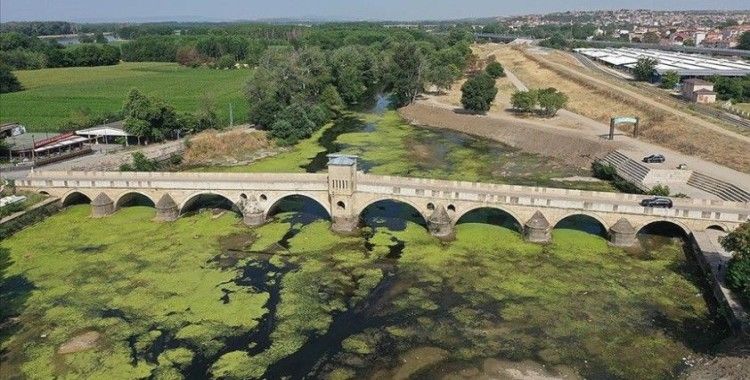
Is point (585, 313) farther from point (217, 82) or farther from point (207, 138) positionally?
point (217, 82)

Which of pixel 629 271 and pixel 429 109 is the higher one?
pixel 429 109

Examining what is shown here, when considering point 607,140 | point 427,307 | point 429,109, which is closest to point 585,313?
point 427,307

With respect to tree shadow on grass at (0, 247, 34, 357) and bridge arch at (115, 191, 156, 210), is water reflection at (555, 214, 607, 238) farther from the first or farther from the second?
tree shadow on grass at (0, 247, 34, 357)

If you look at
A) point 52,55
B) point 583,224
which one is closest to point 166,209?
point 583,224

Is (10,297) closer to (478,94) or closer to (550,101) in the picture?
(478,94)

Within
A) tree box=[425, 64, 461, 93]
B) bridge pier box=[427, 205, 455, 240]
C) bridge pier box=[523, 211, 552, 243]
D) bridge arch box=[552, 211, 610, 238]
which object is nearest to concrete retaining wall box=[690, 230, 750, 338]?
bridge arch box=[552, 211, 610, 238]

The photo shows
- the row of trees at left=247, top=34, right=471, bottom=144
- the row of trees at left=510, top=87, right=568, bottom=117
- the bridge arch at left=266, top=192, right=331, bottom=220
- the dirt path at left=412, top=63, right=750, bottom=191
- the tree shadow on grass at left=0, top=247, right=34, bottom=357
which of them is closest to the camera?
the tree shadow on grass at left=0, top=247, right=34, bottom=357
